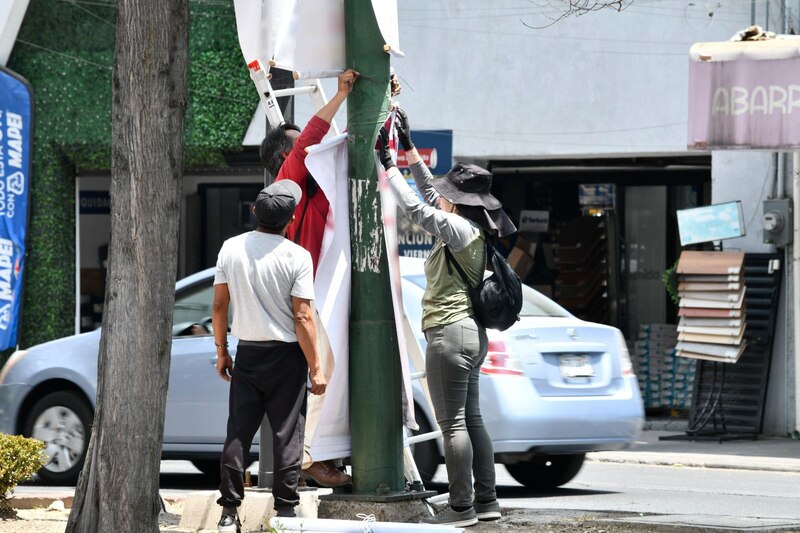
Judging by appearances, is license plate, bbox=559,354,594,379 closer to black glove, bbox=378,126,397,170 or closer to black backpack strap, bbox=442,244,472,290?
black backpack strap, bbox=442,244,472,290

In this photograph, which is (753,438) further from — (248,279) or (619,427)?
(248,279)

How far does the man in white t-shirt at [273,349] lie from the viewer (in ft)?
21.4

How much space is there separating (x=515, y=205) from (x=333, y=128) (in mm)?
11455

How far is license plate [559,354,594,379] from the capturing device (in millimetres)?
9453

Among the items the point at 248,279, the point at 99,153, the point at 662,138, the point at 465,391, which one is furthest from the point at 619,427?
the point at 99,153

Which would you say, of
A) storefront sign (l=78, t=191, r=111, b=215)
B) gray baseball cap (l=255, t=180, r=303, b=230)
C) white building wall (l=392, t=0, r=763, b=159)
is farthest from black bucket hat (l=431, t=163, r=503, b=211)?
storefront sign (l=78, t=191, r=111, b=215)

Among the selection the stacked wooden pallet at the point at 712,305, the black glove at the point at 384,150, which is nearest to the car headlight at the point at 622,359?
the black glove at the point at 384,150

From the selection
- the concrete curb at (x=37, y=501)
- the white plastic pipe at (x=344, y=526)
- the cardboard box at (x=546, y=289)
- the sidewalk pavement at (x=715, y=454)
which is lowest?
the sidewalk pavement at (x=715, y=454)

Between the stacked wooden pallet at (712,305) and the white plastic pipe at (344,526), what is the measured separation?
9.93 meters

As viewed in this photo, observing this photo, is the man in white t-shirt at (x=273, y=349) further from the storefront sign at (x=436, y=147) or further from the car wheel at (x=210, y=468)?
the storefront sign at (x=436, y=147)

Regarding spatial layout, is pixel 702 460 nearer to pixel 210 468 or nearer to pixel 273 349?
pixel 210 468

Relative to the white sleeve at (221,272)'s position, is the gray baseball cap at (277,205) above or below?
above

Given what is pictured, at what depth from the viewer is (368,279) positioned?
6.75 meters

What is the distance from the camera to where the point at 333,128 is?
7.48 metres
